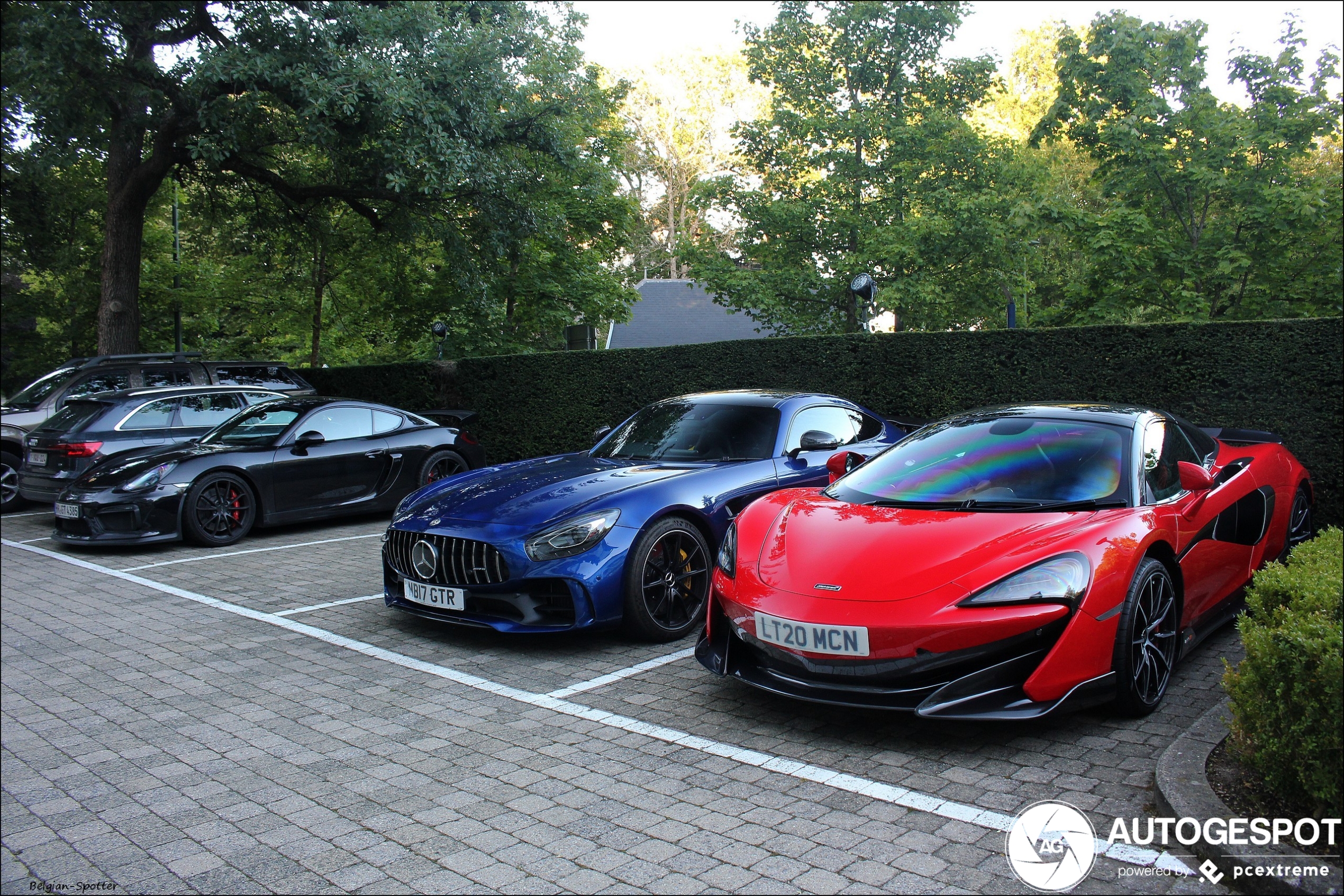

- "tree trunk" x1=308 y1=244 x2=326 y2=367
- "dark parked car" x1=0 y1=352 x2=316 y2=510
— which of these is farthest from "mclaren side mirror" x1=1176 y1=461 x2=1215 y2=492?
"tree trunk" x1=308 y1=244 x2=326 y2=367

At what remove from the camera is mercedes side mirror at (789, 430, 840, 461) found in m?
6.59

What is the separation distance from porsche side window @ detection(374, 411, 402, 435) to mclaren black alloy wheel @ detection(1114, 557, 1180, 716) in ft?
28.7

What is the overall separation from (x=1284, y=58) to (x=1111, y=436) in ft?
48.1

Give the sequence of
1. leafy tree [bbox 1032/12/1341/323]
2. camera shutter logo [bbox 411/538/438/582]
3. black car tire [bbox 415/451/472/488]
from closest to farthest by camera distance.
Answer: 1. camera shutter logo [bbox 411/538/438/582]
2. black car tire [bbox 415/451/472/488]
3. leafy tree [bbox 1032/12/1341/323]

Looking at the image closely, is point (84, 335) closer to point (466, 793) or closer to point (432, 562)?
point (432, 562)

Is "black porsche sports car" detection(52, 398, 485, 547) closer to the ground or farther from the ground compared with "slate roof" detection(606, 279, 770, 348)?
closer to the ground

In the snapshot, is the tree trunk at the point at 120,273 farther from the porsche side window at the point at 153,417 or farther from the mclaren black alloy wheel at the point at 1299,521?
the mclaren black alloy wheel at the point at 1299,521

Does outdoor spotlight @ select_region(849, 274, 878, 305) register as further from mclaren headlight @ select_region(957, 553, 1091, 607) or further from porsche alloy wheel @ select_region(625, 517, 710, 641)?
mclaren headlight @ select_region(957, 553, 1091, 607)

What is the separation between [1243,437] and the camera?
6648mm

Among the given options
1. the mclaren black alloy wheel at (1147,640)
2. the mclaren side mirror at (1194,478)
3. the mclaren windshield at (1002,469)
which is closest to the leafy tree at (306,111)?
the mclaren windshield at (1002,469)

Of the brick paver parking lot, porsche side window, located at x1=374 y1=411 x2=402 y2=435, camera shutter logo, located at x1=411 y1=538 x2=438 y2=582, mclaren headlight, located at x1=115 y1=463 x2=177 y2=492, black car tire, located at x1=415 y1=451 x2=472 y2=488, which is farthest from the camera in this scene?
black car tire, located at x1=415 y1=451 x2=472 y2=488

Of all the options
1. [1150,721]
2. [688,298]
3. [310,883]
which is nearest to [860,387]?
[1150,721]

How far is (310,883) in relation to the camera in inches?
117

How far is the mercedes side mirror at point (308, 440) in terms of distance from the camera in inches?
406
